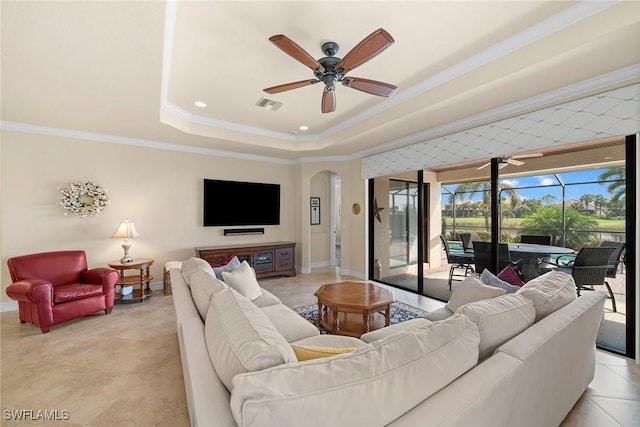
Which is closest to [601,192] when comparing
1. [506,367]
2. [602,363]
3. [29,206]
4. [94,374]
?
[602,363]

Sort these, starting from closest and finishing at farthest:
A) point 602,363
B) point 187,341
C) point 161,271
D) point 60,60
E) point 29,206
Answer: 1. point 187,341
2. point 60,60
3. point 602,363
4. point 29,206
5. point 161,271

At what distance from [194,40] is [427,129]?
321cm

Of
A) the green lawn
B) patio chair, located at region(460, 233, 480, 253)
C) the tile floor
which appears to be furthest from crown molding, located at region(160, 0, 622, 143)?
the tile floor

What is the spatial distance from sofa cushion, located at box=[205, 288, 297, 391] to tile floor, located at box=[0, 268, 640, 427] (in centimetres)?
105

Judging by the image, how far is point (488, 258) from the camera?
362cm


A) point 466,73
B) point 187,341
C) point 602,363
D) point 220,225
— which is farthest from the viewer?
point 220,225

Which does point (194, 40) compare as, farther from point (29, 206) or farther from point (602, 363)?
point (602, 363)

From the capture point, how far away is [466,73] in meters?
2.76

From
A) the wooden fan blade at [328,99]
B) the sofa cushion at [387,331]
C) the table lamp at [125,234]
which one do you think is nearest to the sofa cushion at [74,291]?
the table lamp at [125,234]

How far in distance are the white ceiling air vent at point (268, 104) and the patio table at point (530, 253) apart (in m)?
3.58

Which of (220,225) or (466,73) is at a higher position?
(466,73)

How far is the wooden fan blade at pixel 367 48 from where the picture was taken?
1.87m

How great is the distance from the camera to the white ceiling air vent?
363 cm

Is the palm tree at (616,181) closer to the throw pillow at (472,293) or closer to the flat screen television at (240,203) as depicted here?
the throw pillow at (472,293)
